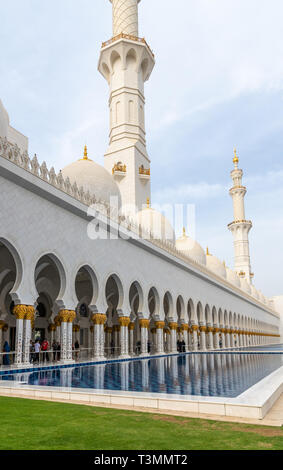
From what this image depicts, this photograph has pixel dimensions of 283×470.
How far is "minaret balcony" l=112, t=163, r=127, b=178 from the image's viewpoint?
81.6ft

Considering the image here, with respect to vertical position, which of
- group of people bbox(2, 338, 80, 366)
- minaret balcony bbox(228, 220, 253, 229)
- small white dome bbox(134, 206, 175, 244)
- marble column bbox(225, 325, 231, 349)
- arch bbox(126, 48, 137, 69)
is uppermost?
arch bbox(126, 48, 137, 69)

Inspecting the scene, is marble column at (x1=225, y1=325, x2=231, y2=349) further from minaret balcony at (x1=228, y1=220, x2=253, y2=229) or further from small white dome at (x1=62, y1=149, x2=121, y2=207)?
minaret balcony at (x1=228, y1=220, x2=253, y2=229)

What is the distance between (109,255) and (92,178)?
351 cm

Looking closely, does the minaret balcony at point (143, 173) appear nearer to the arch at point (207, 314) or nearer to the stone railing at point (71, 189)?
the stone railing at point (71, 189)

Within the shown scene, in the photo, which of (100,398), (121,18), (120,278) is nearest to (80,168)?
(120,278)

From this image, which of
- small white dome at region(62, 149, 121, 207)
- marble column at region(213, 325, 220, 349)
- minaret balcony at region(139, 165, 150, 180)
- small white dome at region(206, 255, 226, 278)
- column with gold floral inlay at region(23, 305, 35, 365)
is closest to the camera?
column with gold floral inlay at region(23, 305, 35, 365)

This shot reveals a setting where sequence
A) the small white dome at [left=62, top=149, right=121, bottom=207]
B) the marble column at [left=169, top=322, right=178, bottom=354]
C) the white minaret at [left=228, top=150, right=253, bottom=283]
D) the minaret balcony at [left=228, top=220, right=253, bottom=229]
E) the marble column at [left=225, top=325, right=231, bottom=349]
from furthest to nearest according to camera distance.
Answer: the white minaret at [left=228, top=150, right=253, bottom=283], the minaret balcony at [left=228, top=220, right=253, bottom=229], the marble column at [left=225, top=325, right=231, bottom=349], the marble column at [left=169, top=322, right=178, bottom=354], the small white dome at [left=62, top=149, right=121, bottom=207]

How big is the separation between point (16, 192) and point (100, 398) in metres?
6.40

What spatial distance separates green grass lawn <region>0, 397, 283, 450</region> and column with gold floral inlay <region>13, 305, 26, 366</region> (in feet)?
18.5

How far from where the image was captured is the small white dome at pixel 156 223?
64.7ft

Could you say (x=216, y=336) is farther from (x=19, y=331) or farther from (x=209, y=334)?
(x=19, y=331)

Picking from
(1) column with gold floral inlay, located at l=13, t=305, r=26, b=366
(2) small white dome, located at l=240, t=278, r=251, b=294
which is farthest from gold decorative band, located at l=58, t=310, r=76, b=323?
(2) small white dome, located at l=240, t=278, r=251, b=294

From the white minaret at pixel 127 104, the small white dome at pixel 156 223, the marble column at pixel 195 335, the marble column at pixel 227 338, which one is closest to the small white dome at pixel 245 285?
the marble column at pixel 227 338

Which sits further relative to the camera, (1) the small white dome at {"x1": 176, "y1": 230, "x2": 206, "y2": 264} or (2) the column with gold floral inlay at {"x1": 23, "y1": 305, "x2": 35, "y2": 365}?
(1) the small white dome at {"x1": 176, "y1": 230, "x2": 206, "y2": 264}
